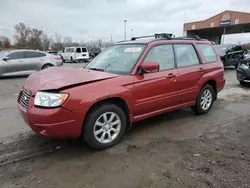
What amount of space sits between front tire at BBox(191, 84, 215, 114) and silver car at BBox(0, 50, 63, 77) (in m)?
9.10

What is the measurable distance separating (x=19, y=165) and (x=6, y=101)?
3.95 meters

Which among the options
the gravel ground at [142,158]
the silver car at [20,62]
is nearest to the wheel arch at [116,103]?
the gravel ground at [142,158]

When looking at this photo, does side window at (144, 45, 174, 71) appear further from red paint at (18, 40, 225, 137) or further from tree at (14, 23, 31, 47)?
tree at (14, 23, 31, 47)

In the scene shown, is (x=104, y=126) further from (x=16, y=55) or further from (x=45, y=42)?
(x=45, y=42)

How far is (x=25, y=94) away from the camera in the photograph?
3199mm

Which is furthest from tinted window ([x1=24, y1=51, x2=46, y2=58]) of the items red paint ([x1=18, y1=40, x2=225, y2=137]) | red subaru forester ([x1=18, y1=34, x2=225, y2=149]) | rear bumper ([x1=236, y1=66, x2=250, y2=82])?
rear bumper ([x1=236, y1=66, x2=250, y2=82])

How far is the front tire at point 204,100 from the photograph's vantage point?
15.7 feet

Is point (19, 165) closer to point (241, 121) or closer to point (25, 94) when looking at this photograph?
point (25, 94)

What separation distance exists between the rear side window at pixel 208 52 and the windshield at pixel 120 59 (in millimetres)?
1846

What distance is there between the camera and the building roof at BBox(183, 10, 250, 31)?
2905cm

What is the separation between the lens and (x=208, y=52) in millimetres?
5082

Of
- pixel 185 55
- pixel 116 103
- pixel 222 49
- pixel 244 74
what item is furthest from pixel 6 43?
pixel 116 103

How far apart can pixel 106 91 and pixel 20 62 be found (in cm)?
934

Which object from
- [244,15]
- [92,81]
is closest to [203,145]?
[92,81]
